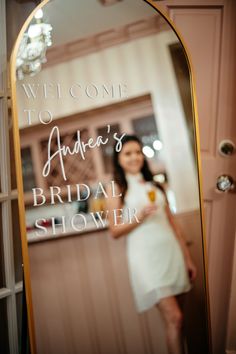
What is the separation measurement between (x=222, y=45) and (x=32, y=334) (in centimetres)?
131

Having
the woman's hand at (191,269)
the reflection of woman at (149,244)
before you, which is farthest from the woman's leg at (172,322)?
the woman's hand at (191,269)

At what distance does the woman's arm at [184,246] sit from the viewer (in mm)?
1205

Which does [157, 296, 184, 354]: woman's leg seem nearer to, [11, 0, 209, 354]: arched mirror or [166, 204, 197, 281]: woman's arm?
[11, 0, 209, 354]: arched mirror

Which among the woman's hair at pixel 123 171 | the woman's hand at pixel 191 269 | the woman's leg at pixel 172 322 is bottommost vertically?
the woman's leg at pixel 172 322

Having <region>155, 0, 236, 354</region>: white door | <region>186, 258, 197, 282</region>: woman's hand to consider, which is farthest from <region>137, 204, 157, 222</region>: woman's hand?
<region>155, 0, 236, 354</region>: white door

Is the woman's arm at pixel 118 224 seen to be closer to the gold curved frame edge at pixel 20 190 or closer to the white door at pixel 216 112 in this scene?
the gold curved frame edge at pixel 20 190

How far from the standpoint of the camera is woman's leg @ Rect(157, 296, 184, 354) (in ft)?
3.90

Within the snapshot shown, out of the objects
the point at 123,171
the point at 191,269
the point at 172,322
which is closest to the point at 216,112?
the point at 123,171

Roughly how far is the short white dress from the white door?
350 mm

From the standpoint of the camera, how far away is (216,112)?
144cm

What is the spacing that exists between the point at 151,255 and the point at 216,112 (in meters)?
0.69

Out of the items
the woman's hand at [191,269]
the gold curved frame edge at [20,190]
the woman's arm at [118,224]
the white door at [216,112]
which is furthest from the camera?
the white door at [216,112]

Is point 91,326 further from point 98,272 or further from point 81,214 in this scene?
point 81,214

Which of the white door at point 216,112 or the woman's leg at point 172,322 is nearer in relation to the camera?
the woman's leg at point 172,322
